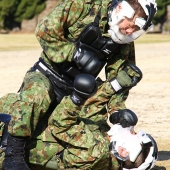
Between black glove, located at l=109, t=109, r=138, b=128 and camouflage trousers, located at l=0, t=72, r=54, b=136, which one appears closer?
camouflage trousers, located at l=0, t=72, r=54, b=136

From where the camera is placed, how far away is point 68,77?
238 inches

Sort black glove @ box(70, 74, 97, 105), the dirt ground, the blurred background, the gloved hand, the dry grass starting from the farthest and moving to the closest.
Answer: the blurred background, the dry grass, the dirt ground, the gloved hand, black glove @ box(70, 74, 97, 105)

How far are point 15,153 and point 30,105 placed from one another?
0.44m

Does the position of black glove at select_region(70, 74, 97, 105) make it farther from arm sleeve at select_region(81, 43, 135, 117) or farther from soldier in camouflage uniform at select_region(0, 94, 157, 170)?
arm sleeve at select_region(81, 43, 135, 117)

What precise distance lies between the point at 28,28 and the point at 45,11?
5.71 feet

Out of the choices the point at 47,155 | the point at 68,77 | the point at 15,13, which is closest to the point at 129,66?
the point at 68,77

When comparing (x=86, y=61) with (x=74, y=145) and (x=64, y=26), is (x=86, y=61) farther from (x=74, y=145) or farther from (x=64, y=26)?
(x=74, y=145)

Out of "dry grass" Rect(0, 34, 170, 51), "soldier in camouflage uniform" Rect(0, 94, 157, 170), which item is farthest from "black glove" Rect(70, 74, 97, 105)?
"dry grass" Rect(0, 34, 170, 51)

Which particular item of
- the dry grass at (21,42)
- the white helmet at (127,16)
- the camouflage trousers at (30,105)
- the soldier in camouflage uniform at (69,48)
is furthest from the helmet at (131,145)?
the dry grass at (21,42)

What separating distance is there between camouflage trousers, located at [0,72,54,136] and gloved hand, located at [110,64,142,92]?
67 cm

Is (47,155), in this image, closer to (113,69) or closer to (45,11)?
(113,69)

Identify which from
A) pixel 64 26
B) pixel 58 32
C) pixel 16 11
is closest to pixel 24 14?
pixel 16 11

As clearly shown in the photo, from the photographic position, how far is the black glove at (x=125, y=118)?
220 inches

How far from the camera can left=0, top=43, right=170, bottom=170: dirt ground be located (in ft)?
25.8
